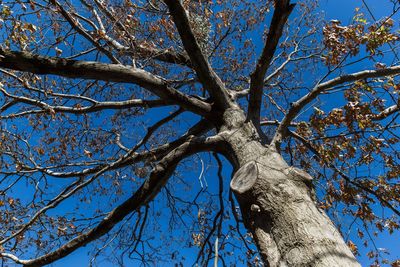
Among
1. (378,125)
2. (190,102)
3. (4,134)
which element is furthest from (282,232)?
(4,134)

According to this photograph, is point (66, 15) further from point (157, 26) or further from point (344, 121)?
point (344, 121)

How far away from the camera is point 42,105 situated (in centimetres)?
446

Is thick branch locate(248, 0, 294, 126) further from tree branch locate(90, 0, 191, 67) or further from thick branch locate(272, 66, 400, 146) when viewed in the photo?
tree branch locate(90, 0, 191, 67)

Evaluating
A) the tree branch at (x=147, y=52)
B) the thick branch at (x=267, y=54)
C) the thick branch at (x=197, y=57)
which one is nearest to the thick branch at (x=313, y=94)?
the thick branch at (x=267, y=54)

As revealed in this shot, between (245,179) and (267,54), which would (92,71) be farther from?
(245,179)

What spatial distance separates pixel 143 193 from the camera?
4188 millimetres

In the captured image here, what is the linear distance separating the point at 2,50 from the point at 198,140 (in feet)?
7.62

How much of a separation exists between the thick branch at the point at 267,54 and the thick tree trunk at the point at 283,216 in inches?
37.0

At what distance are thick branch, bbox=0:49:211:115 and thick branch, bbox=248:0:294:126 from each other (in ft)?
2.21

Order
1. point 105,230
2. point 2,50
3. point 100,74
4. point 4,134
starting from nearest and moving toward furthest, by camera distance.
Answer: point 2,50 → point 100,74 → point 105,230 → point 4,134

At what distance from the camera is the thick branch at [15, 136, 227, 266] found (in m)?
4.09

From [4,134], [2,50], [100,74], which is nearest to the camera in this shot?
[2,50]

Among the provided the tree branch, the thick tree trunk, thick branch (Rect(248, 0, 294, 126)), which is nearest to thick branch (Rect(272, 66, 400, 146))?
the thick tree trunk

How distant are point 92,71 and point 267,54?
2025mm
